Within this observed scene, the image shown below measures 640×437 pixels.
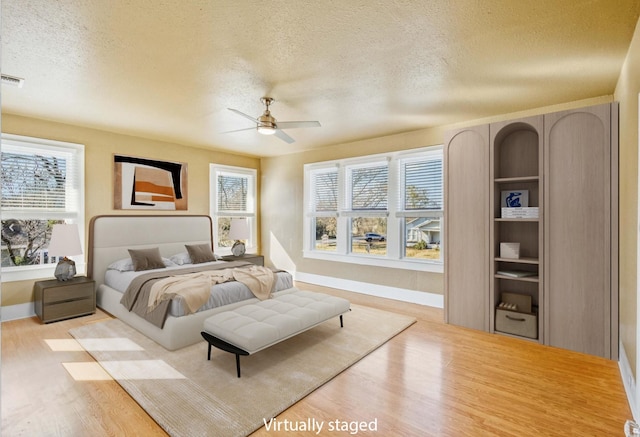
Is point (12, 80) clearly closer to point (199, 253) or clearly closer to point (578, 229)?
point (199, 253)

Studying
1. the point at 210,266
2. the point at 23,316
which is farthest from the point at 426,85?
the point at 23,316

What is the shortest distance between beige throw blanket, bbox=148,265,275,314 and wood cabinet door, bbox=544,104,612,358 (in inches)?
126

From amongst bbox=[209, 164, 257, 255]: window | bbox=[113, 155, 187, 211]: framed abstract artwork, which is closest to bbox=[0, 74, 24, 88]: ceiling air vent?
bbox=[113, 155, 187, 211]: framed abstract artwork

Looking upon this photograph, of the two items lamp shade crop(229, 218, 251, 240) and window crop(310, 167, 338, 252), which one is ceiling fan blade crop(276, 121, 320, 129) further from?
lamp shade crop(229, 218, 251, 240)

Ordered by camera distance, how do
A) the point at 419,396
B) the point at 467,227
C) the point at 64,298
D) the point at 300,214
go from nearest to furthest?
the point at 419,396
the point at 467,227
the point at 64,298
the point at 300,214

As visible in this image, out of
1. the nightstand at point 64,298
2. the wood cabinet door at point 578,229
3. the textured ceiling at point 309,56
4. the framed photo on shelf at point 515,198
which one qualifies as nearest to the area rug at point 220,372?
the nightstand at point 64,298

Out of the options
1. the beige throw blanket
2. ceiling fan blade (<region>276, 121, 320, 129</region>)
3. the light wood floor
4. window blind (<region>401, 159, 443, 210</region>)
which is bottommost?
the light wood floor

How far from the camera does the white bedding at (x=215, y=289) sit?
3.72m

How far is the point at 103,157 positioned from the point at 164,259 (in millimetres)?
1765

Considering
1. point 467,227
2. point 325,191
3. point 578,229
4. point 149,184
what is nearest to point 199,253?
point 149,184

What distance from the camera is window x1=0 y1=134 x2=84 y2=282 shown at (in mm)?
4598

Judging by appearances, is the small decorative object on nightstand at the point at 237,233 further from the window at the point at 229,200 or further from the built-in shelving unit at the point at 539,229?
the built-in shelving unit at the point at 539,229

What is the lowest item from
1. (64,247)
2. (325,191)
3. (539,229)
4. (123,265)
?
(123,265)

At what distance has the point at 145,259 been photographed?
5117mm
